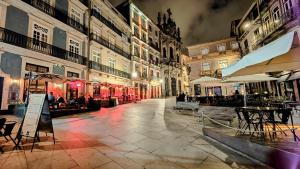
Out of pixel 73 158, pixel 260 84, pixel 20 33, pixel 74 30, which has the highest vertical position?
pixel 74 30

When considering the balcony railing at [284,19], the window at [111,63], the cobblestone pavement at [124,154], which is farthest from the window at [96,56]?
the balcony railing at [284,19]

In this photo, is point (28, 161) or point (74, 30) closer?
point (28, 161)

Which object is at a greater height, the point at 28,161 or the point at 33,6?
the point at 33,6

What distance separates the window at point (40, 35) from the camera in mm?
11781

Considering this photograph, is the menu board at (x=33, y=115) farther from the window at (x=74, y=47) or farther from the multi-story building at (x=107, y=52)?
the window at (x=74, y=47)

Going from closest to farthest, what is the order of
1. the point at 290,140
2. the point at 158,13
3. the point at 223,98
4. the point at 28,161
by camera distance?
1. the point at 28,161
2. the point at 290,140
3. the point at 223,98
4. the point at 158,13

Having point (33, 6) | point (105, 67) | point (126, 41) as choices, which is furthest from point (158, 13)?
point (33, 6)

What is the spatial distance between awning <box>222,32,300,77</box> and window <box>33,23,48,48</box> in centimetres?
1344

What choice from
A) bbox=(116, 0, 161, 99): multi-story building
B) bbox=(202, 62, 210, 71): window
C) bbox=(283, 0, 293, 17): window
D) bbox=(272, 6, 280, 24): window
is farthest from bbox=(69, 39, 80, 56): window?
bbox=(202, 62, 210, 71): window

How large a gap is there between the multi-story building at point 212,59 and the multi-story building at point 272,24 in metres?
3.01

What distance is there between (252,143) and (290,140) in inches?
43.6

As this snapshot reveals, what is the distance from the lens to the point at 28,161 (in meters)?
3.13

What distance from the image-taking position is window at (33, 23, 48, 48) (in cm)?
1178

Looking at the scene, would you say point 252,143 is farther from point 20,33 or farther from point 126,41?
point 126,41
